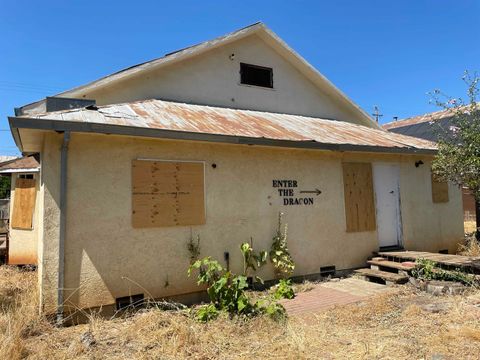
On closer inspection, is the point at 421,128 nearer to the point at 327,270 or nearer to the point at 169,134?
the point at 327,270

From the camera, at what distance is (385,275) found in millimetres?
8172

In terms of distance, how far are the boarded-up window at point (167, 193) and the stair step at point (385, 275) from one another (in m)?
3.91

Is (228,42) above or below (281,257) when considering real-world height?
above

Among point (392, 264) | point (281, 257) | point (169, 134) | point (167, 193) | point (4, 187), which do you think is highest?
point (4, 187)

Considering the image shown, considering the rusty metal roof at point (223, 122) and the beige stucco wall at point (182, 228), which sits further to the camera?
the rusty metal roof at point (223, 122)

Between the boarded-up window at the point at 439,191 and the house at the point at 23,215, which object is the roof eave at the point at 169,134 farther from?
the house at the point at 23,215

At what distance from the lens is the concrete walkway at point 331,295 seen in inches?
256

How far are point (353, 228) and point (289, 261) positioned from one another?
2.09 m

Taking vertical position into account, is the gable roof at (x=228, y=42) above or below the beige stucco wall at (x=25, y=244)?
above

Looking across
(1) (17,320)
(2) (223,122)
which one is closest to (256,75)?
(2) (223,122)

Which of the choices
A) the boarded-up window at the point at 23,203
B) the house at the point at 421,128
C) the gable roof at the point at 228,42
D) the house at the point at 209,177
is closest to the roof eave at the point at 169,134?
the house at the point at 209,177

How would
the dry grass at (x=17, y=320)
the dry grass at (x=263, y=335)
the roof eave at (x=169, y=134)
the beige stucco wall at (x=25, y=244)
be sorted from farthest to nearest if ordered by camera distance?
the beige stucco wall at (x=25, y=244) → the roof eave at (x=169, y=134) → the dry grass at (x=263, y=335) → the dry grass at (x=17, y=320)

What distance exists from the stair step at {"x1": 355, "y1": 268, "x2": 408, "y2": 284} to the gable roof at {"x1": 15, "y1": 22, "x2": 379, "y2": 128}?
5.85m

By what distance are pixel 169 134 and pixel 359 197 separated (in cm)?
499
